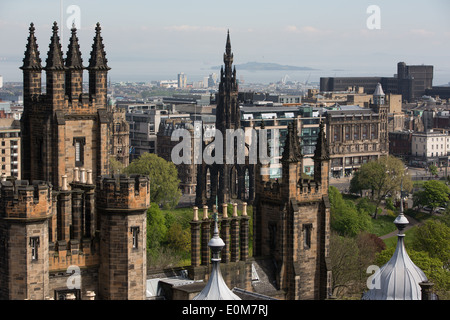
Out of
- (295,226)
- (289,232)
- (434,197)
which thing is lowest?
(434,197)

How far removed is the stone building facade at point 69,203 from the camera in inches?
2152

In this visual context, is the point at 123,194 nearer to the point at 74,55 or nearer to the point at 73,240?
the point at 73,240

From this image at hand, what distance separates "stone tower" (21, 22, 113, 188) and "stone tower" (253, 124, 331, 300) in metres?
12.4

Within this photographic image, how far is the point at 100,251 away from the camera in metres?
58.4

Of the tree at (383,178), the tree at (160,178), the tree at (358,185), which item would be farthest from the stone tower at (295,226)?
the tree at (358,185)

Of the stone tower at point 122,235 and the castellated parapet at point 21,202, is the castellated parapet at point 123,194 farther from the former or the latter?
the castellated parapet at point 21,202

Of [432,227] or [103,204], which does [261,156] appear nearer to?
[103,204]

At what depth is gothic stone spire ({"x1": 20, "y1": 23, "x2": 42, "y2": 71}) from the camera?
6675 cm

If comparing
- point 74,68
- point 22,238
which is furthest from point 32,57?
point 22,238

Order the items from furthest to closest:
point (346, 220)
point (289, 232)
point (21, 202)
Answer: point (346, 220)
point (289, 232)
point (21, 202)

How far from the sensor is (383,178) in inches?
7377

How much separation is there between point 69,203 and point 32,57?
11.7m

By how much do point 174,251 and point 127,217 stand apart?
68.6 meters
